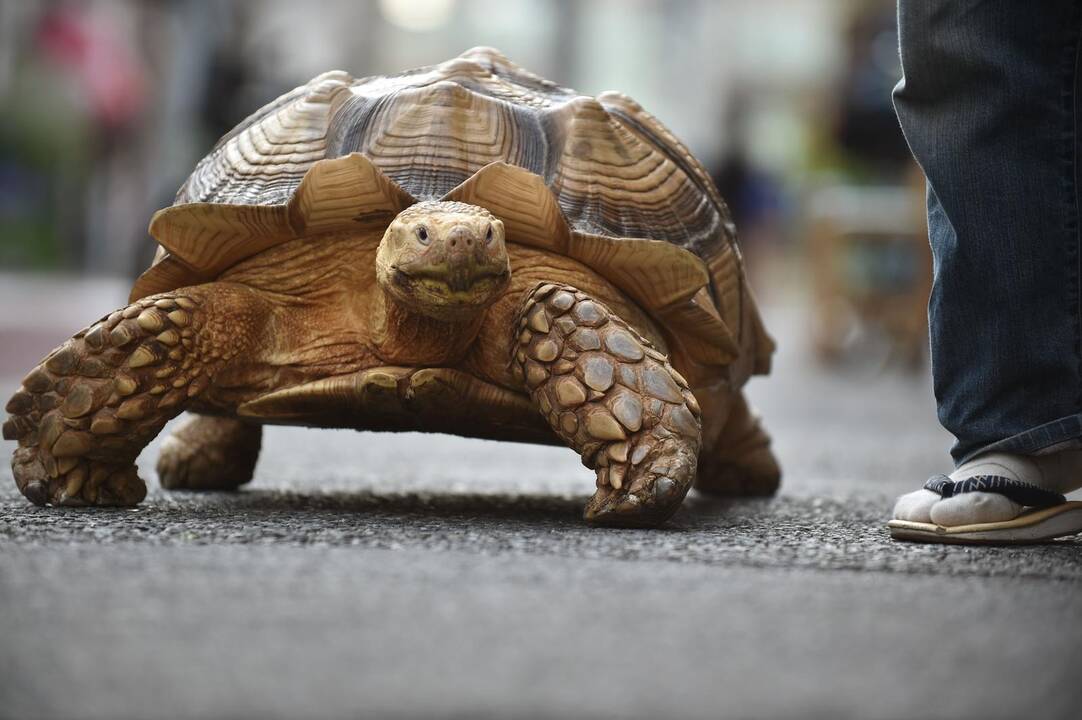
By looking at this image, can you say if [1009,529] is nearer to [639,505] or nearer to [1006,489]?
[1006,489]

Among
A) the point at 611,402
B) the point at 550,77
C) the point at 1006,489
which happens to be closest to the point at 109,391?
the point at 611,402

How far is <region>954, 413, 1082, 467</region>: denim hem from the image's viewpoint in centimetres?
251

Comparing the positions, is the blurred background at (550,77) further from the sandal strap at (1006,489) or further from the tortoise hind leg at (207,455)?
the sandal strap at (1006,489)

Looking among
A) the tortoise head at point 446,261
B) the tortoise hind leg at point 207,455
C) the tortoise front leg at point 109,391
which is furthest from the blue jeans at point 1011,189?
the tortoise hind leg at point 207,455

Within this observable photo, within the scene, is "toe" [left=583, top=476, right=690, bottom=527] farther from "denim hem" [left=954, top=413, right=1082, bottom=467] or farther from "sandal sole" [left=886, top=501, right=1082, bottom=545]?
"denim hem" [left=954, top=413, right=1082, bottom=467]

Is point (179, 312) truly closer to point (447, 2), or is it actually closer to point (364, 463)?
point (364, 463)

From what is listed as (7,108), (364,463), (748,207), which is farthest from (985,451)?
(7,108)

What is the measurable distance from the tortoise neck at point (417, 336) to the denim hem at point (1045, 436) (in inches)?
38.0

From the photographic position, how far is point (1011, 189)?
99.7 inches

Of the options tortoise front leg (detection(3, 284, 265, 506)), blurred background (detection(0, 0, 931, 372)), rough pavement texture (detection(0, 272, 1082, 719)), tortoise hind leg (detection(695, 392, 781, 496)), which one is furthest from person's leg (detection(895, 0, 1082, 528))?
blurred background (detection(0, 0, 931, 372))

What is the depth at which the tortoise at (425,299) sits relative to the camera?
251 centimetres

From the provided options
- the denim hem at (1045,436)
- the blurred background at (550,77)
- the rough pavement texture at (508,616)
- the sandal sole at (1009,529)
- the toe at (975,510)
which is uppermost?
the blurred background at (550,77)

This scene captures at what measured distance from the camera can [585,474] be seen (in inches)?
170

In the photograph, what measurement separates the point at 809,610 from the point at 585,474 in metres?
2.55
